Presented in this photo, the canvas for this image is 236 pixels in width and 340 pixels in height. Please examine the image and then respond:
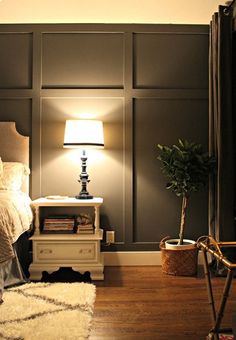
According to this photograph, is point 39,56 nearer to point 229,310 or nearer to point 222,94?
point 222,94

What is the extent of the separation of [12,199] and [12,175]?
526mm

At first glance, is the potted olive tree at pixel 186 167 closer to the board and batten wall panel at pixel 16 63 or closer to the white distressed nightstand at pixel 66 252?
the white distressed nightstand at pixel 66 252

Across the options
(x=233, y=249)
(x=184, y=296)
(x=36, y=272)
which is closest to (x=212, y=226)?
(x=233, y=249)

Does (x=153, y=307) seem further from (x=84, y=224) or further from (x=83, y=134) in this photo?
(x=83, y=134)

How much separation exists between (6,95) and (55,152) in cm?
79

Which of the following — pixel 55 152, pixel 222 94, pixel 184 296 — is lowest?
pixel 184 296

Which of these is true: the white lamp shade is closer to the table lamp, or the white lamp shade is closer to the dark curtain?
the table lamp

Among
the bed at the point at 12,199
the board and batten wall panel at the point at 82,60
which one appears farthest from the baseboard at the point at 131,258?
the board and batten wall panel at the point at 82,60

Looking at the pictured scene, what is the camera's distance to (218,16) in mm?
3398

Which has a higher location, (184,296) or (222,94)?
(222,94)

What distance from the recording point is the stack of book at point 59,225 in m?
3.30

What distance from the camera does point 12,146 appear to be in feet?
12.0

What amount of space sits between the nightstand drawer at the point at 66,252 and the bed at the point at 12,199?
9.2 inches

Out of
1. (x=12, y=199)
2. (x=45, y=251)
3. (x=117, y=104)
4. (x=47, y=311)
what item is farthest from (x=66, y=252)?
(x=117, y=104)
